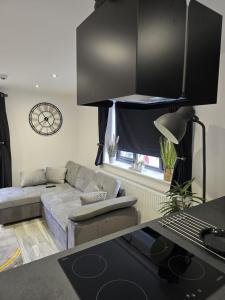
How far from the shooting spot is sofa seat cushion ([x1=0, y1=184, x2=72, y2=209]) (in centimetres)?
327

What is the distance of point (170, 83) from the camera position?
727 mm

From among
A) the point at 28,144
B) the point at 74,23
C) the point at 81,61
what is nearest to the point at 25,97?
the point at 28,144

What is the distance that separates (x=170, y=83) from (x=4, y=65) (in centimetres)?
264

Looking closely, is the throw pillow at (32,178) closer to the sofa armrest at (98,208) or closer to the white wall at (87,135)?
the white wall at (87,135)

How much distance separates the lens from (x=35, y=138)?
4.61m

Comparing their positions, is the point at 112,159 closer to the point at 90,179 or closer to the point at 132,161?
the point at 132,161

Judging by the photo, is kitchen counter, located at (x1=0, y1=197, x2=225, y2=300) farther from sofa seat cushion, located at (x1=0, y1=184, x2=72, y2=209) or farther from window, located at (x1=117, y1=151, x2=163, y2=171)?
sofa seat cushion, located at (x1=0, y1=184, x2=72, y2=209)

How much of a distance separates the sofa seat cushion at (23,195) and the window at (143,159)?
1175 mm

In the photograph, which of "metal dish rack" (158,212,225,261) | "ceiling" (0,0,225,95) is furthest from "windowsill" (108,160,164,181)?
"ceiling" (0,0,225,95)

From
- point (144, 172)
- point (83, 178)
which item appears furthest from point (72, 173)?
point (144, 172)

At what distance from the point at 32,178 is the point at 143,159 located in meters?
2.21

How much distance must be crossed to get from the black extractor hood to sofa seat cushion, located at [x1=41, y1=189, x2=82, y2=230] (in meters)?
2.04

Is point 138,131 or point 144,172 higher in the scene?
point 138,131

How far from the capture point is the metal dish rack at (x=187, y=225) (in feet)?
3.61
